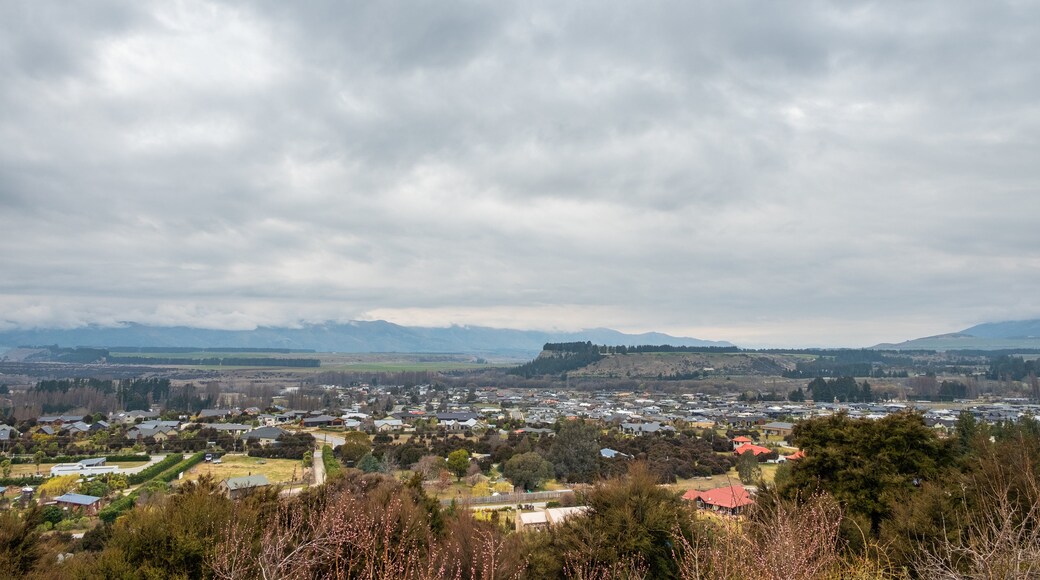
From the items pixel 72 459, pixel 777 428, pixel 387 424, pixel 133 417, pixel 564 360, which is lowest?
pixel 133 417

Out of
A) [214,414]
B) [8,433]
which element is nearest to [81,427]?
[8,433]

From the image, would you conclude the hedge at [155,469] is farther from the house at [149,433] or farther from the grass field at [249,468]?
the house at [149,433]

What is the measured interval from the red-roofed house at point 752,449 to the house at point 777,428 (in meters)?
9.09

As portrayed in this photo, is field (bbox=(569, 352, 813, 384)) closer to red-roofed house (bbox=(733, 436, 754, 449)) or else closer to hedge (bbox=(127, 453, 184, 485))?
red-roofed house (bbox=(733, 436, 754, 449))

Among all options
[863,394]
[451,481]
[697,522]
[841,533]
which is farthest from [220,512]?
[863,394]

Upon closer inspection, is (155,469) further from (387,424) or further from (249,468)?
(387,424)

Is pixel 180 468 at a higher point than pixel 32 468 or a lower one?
higher

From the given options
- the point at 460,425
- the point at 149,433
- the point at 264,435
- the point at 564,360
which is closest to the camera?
the point at 264,435

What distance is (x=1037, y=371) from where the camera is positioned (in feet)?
352

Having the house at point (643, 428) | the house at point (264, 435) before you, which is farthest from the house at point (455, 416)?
the house at point (264, 435)

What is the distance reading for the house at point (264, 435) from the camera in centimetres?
4294

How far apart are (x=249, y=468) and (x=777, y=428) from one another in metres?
44.5

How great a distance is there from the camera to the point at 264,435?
44719mm

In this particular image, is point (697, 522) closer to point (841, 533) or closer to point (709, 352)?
point (841, 533)
